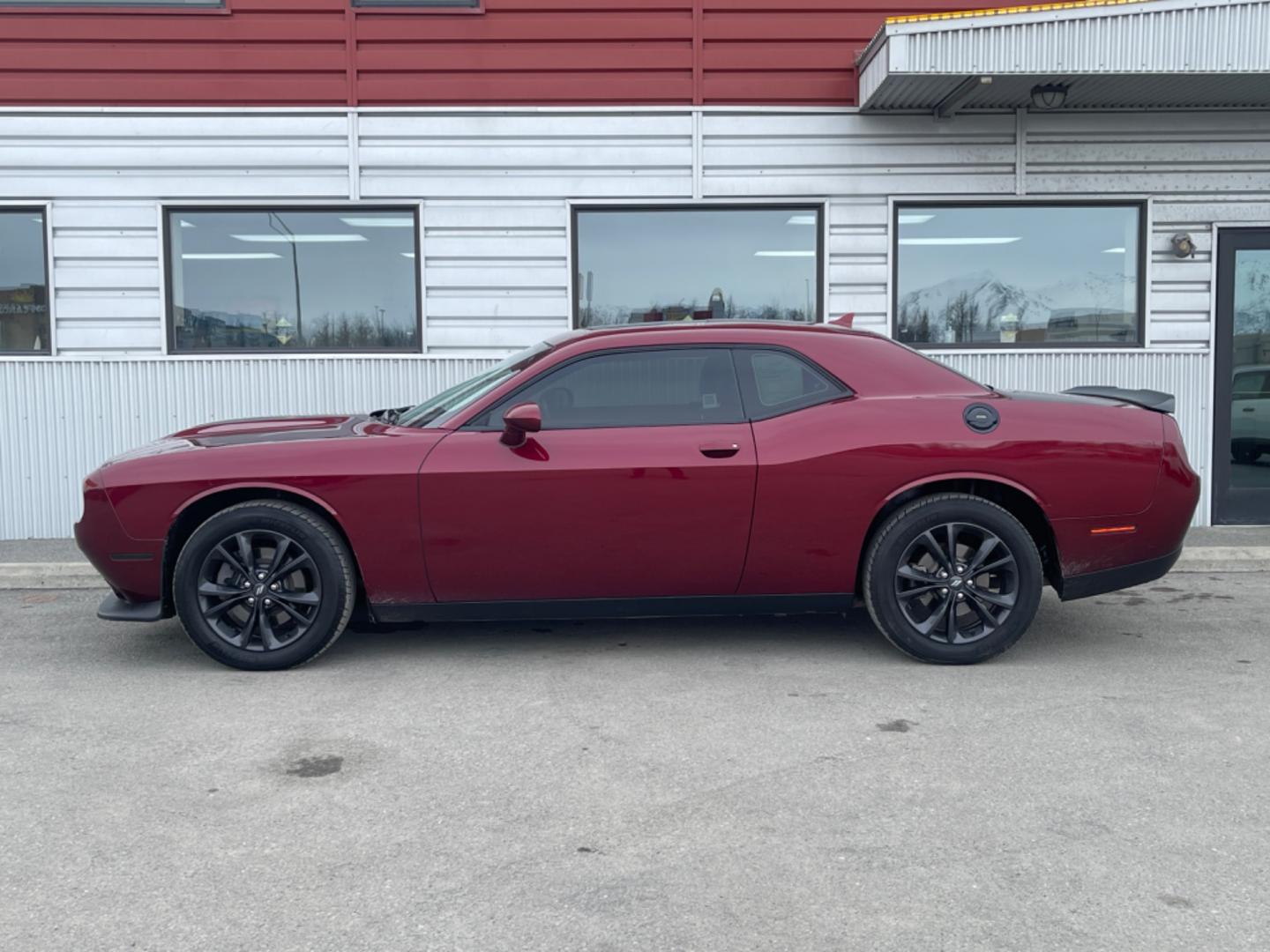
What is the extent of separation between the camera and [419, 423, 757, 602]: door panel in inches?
206

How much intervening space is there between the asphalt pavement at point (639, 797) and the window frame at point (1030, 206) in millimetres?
3944

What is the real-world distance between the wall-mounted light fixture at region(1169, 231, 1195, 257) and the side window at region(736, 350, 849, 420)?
5.17 meters

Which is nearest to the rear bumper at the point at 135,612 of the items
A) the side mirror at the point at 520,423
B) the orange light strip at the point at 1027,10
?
the side mirror at the point at 520,423

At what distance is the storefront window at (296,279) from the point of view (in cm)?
932

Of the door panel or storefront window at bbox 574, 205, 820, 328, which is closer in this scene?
the door panel

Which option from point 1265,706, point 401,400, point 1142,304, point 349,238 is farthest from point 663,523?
point 1142,304

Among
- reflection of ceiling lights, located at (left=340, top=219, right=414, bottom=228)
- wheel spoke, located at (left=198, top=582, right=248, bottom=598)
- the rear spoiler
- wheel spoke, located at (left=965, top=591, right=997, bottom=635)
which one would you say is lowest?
wheel spoke, located at (left=965, top=591, right=997, bottom=635)

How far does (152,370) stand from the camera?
9133mm

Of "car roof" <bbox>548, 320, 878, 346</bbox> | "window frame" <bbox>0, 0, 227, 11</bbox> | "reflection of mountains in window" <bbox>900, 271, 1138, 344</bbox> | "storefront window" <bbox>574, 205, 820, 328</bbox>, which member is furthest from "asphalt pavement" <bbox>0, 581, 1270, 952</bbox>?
"window frame" <bbox>0, 0, 227, 11</bbox>

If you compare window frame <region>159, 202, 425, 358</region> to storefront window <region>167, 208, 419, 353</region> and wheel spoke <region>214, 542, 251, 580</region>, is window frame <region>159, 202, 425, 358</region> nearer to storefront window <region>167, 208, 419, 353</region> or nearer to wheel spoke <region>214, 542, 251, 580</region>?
storefront window <region>167, 208, 419, 353</region>

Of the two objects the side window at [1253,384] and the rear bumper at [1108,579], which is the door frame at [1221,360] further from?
the rear bumper at [1108,579]

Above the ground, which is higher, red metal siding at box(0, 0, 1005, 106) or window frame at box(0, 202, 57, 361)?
red metal siding at box(0, 0, 1005, 106)

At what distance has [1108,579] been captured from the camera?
17.9 feet

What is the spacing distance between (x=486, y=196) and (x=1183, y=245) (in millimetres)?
5431
